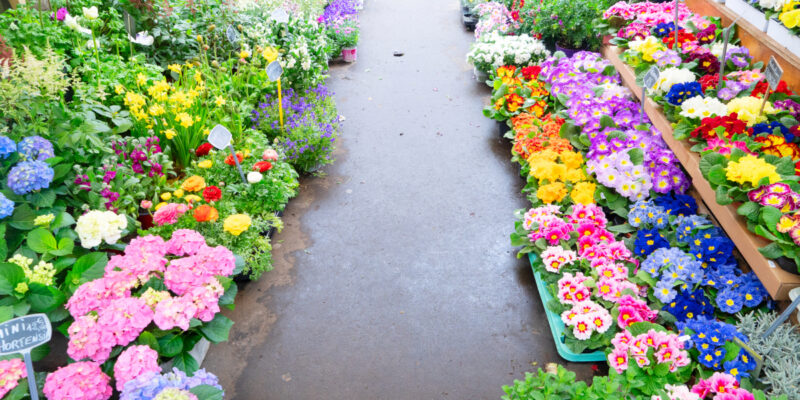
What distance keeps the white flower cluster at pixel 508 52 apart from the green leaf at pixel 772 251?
11.5 ft

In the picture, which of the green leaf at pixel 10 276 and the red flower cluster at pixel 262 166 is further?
the red flower cluster at pixel 262 166

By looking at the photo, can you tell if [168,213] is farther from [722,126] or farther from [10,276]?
[722,126]

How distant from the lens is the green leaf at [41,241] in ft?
8.01

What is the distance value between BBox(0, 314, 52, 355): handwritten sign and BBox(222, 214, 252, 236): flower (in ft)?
3.86

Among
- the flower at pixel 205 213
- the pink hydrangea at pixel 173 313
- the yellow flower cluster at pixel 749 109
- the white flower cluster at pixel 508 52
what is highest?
the yellow flower cluster at pixel 749 109

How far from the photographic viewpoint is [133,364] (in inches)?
77.7

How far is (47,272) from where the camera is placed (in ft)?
7.65

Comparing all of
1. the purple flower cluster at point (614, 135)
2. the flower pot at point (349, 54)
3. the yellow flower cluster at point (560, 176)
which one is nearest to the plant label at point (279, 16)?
the flower pot at point (349, 54)

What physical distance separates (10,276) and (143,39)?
2.59 meters

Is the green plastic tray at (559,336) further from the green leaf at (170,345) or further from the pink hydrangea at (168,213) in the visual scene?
the pink hydrangea at (168,213)

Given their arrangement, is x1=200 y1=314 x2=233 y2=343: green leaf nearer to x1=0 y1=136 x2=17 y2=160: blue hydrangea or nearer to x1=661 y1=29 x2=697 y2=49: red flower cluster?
x1=0 y1=136 x2=17 y2=160: blue hydrangea

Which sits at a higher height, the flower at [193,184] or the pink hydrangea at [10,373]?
the pink hydrangea at [10,373]

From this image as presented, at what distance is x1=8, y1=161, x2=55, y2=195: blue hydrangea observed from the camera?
2494 millimetres

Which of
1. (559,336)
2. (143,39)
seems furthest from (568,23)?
(143,39)
